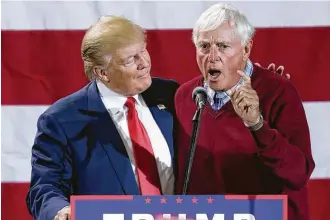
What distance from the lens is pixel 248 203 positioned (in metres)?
1.85

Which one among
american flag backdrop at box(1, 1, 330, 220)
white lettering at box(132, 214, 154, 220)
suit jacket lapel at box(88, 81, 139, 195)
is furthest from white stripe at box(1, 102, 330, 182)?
white lettering at box(132, 214, 154, 220)

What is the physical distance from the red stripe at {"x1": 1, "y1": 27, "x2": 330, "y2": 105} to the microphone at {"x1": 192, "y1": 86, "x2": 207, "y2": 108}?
0.10m

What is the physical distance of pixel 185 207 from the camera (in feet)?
6.07

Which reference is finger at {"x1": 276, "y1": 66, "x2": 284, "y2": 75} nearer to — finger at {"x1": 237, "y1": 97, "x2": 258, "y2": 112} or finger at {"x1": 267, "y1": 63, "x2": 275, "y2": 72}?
finger at {"x1": 267, "y1": 63, "x2": 275, "y2": 72}

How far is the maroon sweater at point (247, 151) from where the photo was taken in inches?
73.5

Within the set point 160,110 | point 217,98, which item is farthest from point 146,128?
point 217,98

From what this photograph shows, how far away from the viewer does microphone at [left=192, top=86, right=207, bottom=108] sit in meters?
1.85

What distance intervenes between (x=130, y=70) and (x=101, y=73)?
0.06 m

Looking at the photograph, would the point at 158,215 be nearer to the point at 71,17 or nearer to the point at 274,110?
the point at 274,110

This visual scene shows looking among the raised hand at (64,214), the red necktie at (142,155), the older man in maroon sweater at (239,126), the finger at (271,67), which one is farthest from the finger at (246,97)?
the raised hand at (64,214)

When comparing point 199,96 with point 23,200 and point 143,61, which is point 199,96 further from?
point 23,200

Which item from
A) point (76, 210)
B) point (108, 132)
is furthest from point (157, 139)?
point (76, 210)

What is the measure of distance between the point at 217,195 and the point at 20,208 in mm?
422

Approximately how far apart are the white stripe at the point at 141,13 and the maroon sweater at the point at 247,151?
0.50 feet
